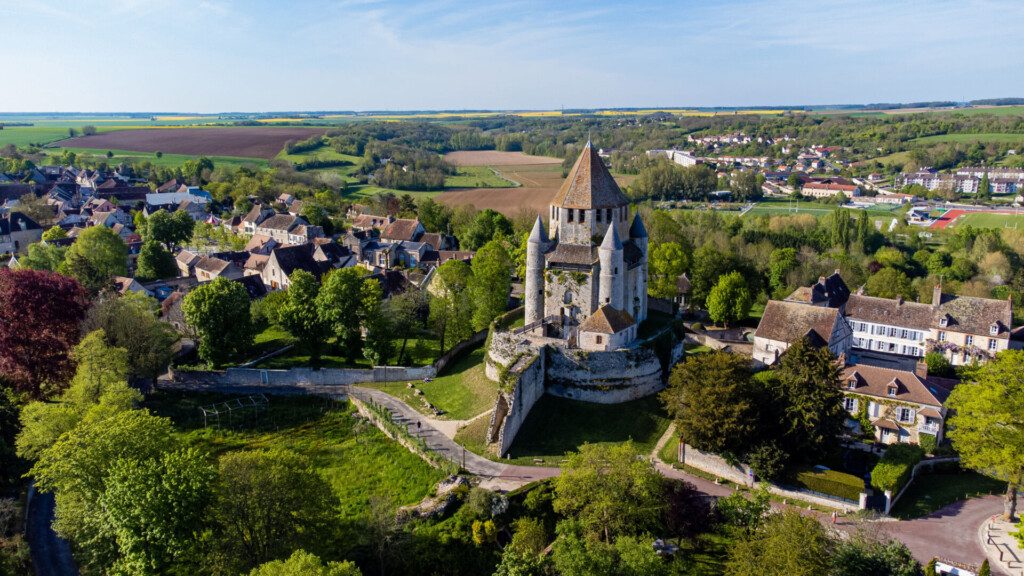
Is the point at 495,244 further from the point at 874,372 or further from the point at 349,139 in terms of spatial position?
the point at 349,139

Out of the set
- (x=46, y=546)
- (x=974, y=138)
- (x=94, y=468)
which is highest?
(x=974, y=138)

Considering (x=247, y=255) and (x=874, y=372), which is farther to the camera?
(x=247, y=255)

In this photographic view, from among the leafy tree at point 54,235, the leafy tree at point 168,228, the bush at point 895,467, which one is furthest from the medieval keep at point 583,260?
the leafy tree at point 54,235

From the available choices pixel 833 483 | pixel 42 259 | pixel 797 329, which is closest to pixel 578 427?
pixel 833 483

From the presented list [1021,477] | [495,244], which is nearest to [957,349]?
[1021,477]

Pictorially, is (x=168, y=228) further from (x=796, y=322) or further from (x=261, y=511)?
(x=796, y=322)

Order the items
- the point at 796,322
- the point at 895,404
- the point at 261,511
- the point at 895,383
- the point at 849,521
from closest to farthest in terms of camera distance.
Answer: the point at 261,511
the point at 849,521
the point at 895,404
the point at 895,383
the point at 796,322

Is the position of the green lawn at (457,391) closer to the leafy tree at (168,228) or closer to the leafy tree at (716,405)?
the leafy tree at (716,405)
